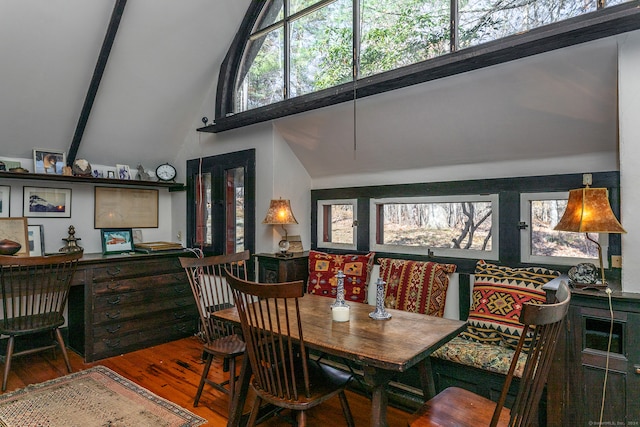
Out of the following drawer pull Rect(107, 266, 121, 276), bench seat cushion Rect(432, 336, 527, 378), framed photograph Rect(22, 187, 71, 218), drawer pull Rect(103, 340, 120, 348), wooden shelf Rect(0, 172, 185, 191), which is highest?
wooden shelf Rect(0, 172, 185, 191)

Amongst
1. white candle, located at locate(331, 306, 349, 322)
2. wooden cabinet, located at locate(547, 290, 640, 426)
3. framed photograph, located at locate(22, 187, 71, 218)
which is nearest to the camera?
wooden cabinet, located at locate(547, 290, 640, 426)

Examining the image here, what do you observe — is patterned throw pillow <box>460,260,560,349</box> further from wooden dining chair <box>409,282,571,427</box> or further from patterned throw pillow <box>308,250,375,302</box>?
patterned throw pillow <box>308,250,375,302</box>

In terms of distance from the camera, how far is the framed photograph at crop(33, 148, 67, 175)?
11.5ft

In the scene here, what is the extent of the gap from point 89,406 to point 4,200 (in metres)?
2.13

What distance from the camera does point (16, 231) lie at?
341 centimetres

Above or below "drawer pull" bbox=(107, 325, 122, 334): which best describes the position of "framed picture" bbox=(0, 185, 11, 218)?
above

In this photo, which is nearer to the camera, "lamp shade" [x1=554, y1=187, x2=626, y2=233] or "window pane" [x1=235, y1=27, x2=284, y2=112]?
"lamp shade" [x1=554, y1=187, x2=626, y2=233]

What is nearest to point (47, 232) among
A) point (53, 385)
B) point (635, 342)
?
point (53, 385)

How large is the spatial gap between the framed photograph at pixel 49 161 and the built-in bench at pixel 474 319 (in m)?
3.31

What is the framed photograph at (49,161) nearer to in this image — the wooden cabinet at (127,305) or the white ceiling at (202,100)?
the white ceiling at (202,100)

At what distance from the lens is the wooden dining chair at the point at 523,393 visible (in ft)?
3.93

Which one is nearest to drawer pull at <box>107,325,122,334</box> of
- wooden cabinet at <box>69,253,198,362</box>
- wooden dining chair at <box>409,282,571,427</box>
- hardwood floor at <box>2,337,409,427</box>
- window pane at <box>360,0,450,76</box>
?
wooden cabinet at <box>69,253,198,362</box>

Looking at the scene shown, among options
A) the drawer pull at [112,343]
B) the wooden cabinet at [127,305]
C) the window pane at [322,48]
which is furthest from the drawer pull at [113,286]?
the window pane at [322,48]

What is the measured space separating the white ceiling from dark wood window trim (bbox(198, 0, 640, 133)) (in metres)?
0.14
